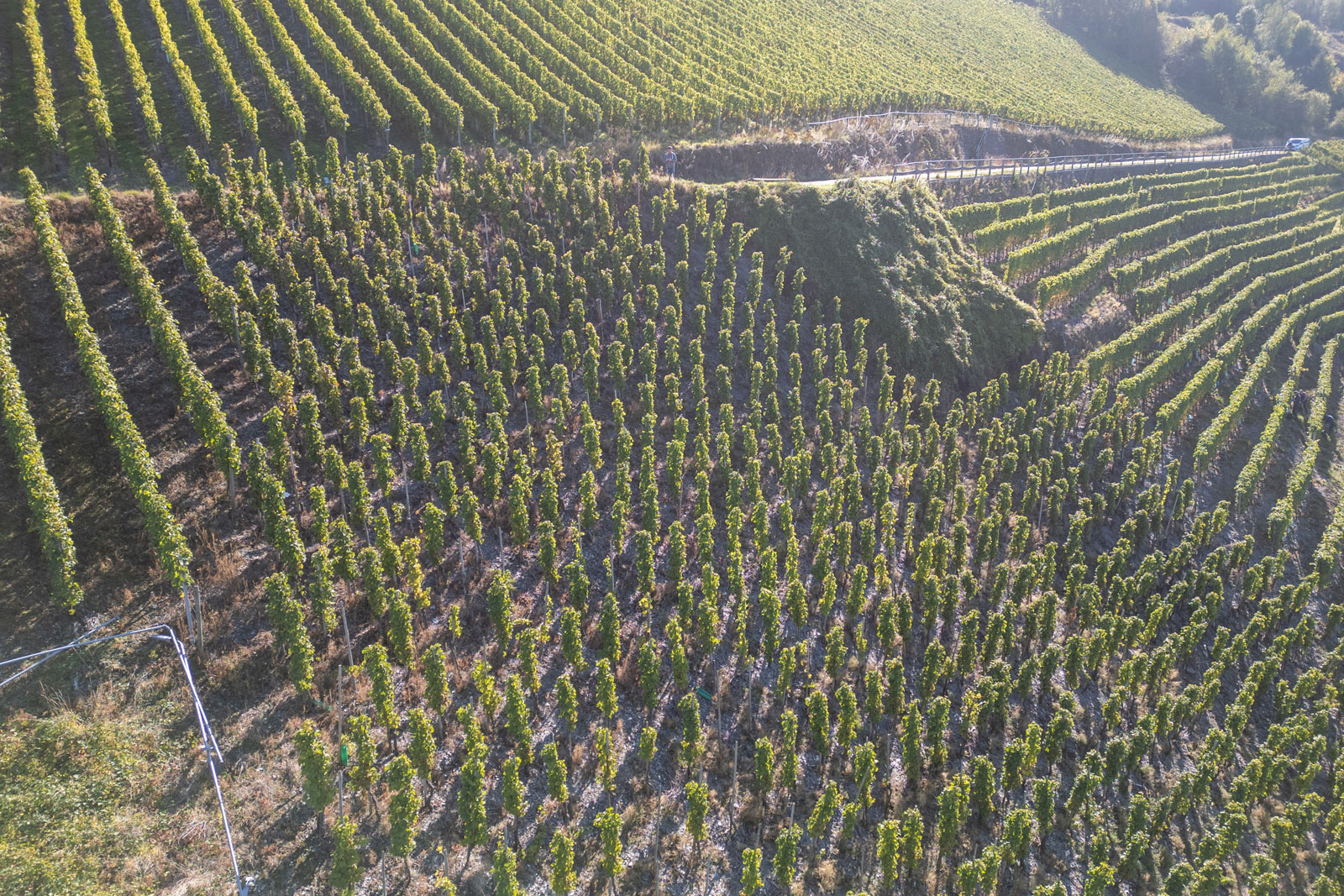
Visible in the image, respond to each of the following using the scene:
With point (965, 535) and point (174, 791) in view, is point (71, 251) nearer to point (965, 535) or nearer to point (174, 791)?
point (174, 791)

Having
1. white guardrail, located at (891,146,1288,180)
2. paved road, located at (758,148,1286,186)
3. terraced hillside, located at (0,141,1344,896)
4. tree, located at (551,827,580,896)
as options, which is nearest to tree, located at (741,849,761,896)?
terraced hillside, located at (0,141,1344,896)

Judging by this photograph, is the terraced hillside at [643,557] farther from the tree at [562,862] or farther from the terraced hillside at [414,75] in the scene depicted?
the terraced hillside at [414,75]

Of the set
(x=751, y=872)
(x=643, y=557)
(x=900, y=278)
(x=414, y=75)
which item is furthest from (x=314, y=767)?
(x=414, y=75)

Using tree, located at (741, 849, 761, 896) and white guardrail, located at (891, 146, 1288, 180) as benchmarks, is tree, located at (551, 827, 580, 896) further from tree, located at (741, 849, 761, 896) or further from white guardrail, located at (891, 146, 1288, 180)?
white guardrail, located at (891, 146, 1288, 180)

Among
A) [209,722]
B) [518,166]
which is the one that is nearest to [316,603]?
[209,722]

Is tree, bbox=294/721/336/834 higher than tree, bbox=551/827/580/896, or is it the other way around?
tree, bbox=294/721/336/834

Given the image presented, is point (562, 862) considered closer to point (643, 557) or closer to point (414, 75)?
point (643, 557)
